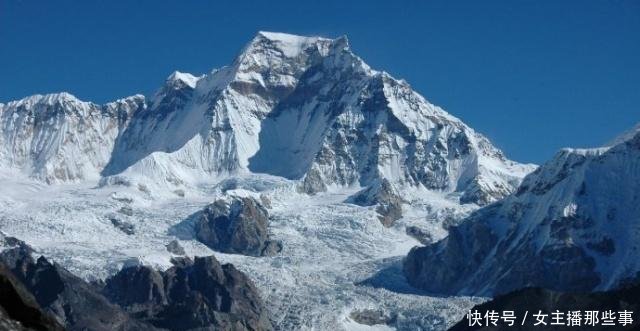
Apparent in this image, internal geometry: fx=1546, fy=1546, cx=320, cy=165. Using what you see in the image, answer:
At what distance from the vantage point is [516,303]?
151875mm

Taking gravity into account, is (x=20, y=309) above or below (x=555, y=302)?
below

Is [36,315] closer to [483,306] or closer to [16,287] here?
[16,287]

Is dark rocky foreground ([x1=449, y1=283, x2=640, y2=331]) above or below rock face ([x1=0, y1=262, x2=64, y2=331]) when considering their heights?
above

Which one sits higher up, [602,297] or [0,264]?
[602,297]

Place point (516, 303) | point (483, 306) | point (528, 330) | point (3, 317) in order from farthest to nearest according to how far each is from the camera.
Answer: point (483, 306)
point (516, 303)
point (528, 330)
point (3, 317)

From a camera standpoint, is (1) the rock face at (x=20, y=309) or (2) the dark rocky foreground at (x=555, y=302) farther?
(2) the dark rocky foreground at (x=555, y=302)

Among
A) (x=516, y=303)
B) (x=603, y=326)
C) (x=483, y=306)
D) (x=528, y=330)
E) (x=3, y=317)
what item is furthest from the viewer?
(x=483, y=306)

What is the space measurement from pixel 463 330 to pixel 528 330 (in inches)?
803

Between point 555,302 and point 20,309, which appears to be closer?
point 20,309

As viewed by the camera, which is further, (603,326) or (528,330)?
(528,330)

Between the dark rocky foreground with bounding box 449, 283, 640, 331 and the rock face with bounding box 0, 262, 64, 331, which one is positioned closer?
the rock face with bounding box 0, 262, 64, 331

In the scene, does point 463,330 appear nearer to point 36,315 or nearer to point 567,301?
point 567,301

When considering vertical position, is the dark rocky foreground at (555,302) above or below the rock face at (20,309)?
above

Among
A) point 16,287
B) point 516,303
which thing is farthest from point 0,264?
point 516,303
